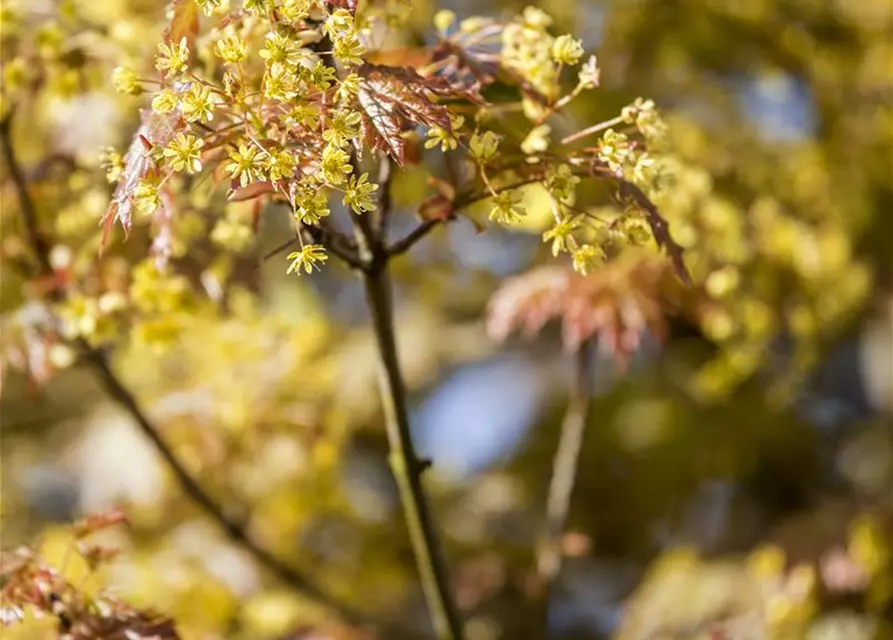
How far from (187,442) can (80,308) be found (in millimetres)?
591

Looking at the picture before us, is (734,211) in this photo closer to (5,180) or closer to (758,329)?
(758,329)

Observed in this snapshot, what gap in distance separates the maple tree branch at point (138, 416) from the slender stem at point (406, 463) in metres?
0.29

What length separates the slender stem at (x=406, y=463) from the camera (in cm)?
99

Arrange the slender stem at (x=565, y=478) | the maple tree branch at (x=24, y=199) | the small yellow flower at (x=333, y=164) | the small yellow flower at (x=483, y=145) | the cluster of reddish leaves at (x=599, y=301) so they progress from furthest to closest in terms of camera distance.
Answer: the slender stem at (x=565, y=478), the cluster of reddish leaves at (x=599, y=301), the maple tree branch at (x=24, y=199), the small yellow flower at (x=483, y=145), the small yellow flower at (x=333, y=164)

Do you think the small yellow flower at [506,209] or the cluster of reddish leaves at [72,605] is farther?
the cluster of reddish leaves at [72,605]

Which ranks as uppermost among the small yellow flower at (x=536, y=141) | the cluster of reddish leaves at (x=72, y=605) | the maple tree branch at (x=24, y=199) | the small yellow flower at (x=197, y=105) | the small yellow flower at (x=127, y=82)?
the maple tree branch at (x=24, y=199)

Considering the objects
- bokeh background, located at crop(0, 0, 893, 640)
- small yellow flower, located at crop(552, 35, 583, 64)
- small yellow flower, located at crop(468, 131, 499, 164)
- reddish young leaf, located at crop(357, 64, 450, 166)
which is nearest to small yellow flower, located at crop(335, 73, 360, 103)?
reddish young leaf, located at crop(357, 64, 450, 166)

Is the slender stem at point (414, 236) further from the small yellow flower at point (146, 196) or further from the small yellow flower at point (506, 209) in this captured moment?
the small yellow flower at point (146, 196)

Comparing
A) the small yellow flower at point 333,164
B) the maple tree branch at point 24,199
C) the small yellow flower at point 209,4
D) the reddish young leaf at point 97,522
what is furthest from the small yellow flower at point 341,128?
the maple tree branch at point 24,199

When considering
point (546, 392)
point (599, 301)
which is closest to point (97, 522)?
point (599, 301)

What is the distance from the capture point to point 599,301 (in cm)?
133

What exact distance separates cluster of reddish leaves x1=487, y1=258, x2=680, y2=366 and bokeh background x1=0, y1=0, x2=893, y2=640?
0.23 feet

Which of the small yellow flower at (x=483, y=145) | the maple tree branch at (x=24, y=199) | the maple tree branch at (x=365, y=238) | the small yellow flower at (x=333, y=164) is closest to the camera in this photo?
the small yellow flower at (x=333, y=164)

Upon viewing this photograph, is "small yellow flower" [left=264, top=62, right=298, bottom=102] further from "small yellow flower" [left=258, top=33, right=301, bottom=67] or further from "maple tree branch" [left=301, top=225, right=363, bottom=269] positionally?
"maple tree branch" [left=301, top=225, right=363, bottom=269]
